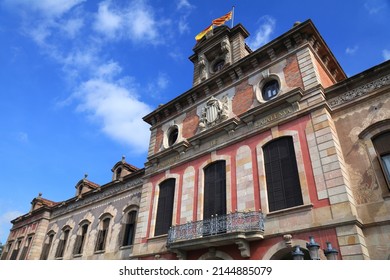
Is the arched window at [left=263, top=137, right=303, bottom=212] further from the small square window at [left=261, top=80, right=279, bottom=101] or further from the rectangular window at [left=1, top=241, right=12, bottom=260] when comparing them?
the rectangular window at [left=1, top=241, right=12, bottom=260]

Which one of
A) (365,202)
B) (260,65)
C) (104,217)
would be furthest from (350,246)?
(104,217)

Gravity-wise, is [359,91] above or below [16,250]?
above

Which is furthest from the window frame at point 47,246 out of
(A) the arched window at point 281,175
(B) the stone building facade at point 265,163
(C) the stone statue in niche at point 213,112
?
(A) the arched window at point 281,175

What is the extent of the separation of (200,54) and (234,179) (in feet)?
36.6

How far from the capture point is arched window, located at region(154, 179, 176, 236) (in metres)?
15.4

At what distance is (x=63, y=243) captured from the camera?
23906mm

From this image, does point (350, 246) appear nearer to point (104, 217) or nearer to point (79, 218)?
point (104, 217)

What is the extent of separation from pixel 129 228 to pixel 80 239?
5.64 meters

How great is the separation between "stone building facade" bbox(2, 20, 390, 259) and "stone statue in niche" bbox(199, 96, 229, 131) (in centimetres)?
6

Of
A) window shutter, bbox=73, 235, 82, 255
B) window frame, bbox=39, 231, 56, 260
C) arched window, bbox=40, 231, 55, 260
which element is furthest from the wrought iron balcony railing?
arched window, bbox=40, 231, 55, 260

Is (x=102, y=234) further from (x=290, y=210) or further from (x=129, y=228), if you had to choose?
(x=290, y=210)

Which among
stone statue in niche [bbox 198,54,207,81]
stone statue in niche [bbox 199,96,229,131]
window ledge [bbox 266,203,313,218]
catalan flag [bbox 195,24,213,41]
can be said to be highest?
catalan flag [bbox 195,24,213,41]

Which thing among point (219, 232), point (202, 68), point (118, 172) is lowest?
point (219, 232)

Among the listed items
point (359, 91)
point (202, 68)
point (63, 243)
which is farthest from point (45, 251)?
point (359, 91)
